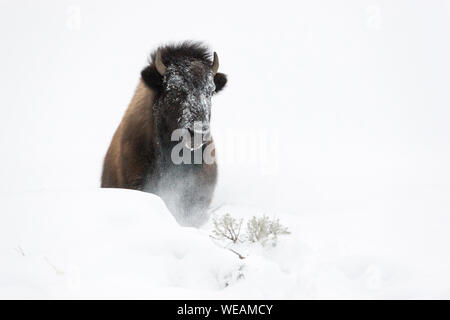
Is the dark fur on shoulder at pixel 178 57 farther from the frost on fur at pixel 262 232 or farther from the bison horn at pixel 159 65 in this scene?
the frost on fur at pixel 262 232

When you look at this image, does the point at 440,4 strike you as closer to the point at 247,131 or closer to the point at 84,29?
the point at 247,131

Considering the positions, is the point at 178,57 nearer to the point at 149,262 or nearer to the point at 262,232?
the point at 262,232

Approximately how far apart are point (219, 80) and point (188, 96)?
3.50 feet

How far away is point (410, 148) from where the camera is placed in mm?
15133

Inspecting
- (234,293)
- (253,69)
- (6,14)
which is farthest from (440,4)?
(6,14)

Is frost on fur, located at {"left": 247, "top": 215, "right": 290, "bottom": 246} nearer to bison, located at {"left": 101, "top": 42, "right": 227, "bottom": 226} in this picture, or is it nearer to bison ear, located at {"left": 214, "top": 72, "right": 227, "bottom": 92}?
bison, located at {"left": 101, "top": 42, "right": 227, "bottom": 226}

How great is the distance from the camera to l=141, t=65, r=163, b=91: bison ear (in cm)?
632

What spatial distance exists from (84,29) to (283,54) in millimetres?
150027

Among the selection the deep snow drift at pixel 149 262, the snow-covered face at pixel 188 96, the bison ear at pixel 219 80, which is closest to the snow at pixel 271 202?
the deep snow drift at pixel 149 262

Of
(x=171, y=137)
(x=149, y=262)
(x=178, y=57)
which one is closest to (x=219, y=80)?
(x=178, y=57)

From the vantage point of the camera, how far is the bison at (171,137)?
19.6 ft

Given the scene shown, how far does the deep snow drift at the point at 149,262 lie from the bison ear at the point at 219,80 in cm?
304

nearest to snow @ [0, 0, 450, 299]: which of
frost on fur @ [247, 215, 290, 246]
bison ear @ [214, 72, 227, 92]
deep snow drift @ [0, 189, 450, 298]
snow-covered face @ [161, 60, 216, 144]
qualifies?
deep snow drift @ [0, 189, 450, 298]

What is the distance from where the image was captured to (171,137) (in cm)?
609
